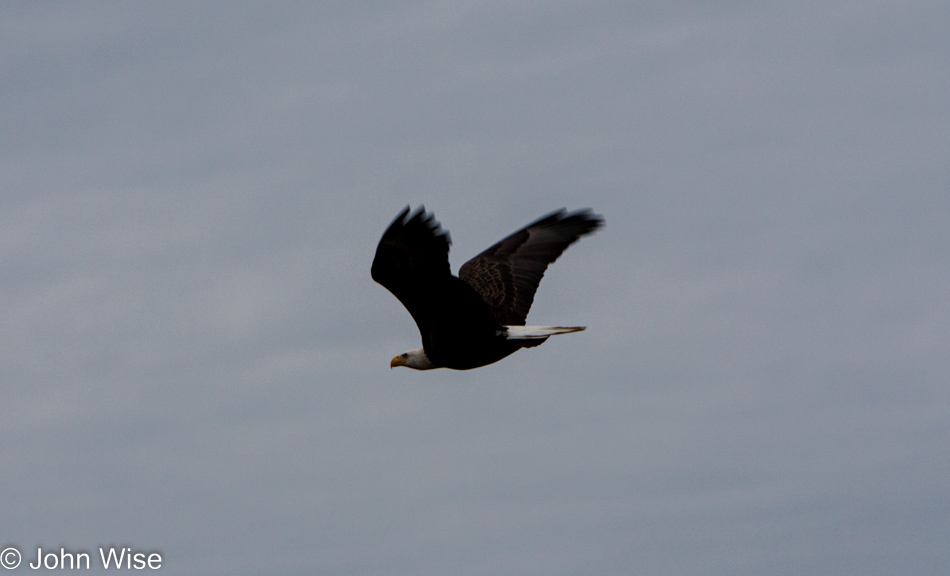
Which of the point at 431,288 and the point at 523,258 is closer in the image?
the point at 431,288

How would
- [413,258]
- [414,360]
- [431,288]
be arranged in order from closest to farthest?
[413,258]
[431,288]
[414,360]

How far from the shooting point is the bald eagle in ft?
42.0

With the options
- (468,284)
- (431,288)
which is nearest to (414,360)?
(468,284)

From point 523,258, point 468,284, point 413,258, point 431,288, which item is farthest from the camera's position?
point 523,258

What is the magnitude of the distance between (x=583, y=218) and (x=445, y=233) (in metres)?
5.58

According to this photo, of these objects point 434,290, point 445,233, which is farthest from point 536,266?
point 445,233

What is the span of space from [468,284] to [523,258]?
8.88 ft

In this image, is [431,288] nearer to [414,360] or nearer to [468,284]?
[468,284]

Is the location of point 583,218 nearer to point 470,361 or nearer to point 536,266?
point 536,266

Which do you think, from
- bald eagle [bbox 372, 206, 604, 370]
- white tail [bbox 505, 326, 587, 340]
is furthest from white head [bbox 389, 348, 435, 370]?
white tail [bbox 505, 326, 587, 340]

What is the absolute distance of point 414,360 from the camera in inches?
621

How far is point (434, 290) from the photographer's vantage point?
13.7 meters

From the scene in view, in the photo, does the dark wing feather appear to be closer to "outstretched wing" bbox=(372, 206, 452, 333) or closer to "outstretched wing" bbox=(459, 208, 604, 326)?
"outstretched wing" bbox=(372, 206, 452, 333)

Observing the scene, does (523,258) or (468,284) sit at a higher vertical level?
(523,258)
